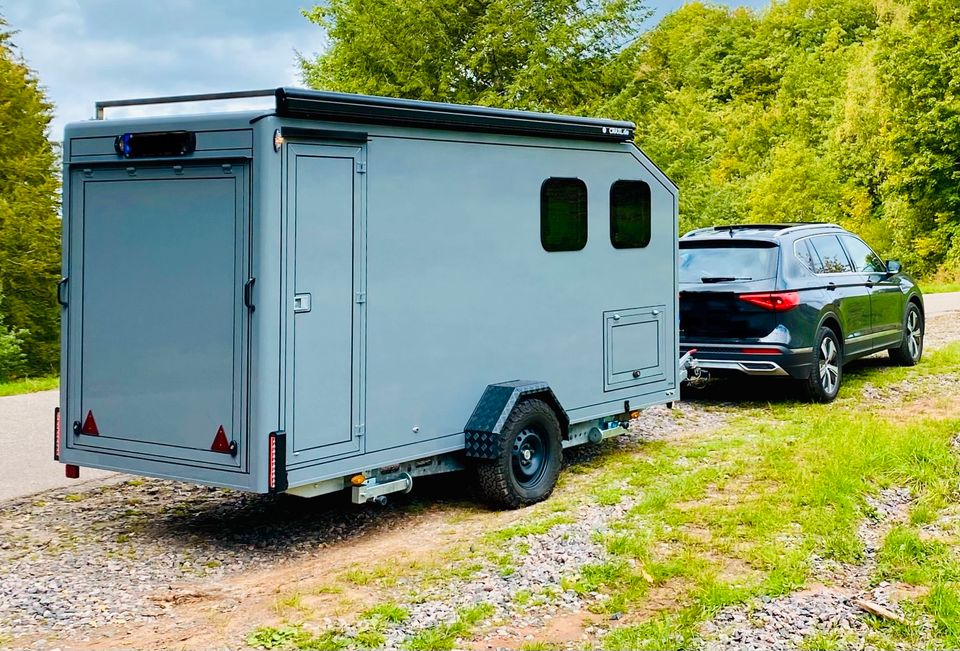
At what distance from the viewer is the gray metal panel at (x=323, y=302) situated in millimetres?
6078

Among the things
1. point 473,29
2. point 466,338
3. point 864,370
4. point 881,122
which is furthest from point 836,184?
point 466,338

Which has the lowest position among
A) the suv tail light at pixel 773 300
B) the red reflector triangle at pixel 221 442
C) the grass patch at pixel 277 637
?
the grass patch at pixel 277 637

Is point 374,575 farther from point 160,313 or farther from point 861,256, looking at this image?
point 861,256

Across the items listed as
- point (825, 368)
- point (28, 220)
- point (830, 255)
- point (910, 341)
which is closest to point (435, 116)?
point (825, 368)

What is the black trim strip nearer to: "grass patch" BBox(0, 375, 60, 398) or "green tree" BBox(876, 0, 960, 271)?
"grass patch" BBox(0, 375, 60, 398)

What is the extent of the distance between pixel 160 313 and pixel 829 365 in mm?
7283

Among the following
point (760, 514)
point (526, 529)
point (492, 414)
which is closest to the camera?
point (526, 529)

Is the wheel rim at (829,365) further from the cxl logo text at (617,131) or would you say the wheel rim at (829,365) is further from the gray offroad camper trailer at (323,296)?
Answer: the gray offroad camper trailer at (323,296)

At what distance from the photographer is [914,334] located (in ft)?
44.5

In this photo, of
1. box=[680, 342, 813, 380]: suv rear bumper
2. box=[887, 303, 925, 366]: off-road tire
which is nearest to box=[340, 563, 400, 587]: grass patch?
box=[680, 342, 813, 380]: suv rear bumper

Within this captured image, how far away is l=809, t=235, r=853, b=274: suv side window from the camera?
37.1 feet

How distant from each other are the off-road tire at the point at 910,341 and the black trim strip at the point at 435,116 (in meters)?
6.37

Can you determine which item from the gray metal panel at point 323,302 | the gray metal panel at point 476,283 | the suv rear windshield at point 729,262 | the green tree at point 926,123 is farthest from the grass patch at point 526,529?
the green tree at point 926,123

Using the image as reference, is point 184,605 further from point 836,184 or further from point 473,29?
point 836,184
